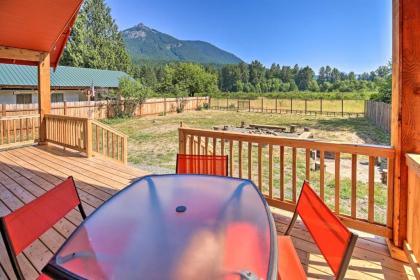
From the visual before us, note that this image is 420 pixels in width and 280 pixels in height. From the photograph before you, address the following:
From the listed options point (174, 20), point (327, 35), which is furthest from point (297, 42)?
point (174, 20)

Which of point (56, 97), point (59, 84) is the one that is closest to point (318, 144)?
point (59, 84)

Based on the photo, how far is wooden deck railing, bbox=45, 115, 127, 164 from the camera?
18.9 ft

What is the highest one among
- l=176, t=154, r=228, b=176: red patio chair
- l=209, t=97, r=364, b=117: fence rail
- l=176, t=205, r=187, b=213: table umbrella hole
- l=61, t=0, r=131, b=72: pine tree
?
l=61, t=0, r=131, b=72: pine tree

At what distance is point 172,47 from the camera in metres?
168

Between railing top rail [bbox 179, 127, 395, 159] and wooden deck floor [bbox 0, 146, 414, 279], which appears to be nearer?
wooden deck floor [bbox 0, 146, 414, 279]

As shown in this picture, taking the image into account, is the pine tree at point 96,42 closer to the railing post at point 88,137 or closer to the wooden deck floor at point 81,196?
the wooden deck floor at point 81,196

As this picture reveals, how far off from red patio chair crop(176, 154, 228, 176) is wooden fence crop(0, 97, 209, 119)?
454 inches

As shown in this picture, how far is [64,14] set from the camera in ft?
17.6

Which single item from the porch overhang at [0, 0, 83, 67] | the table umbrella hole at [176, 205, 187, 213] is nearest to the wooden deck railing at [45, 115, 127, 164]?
the porch overhang at [0, 0, 83, 67]

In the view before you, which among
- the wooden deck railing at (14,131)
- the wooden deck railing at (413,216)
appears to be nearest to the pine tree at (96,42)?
the wooden deck railing at (14,131)

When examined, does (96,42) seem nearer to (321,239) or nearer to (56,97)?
(56,97)

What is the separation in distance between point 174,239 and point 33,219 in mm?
661

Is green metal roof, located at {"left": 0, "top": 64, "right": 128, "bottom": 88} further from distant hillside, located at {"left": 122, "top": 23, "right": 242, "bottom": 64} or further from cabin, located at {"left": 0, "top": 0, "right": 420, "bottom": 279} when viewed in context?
distant hillside, located at {"left": 122, "top": 23, "right": 242, "bottom": 64}

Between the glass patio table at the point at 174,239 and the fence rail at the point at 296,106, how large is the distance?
21.1 metres
